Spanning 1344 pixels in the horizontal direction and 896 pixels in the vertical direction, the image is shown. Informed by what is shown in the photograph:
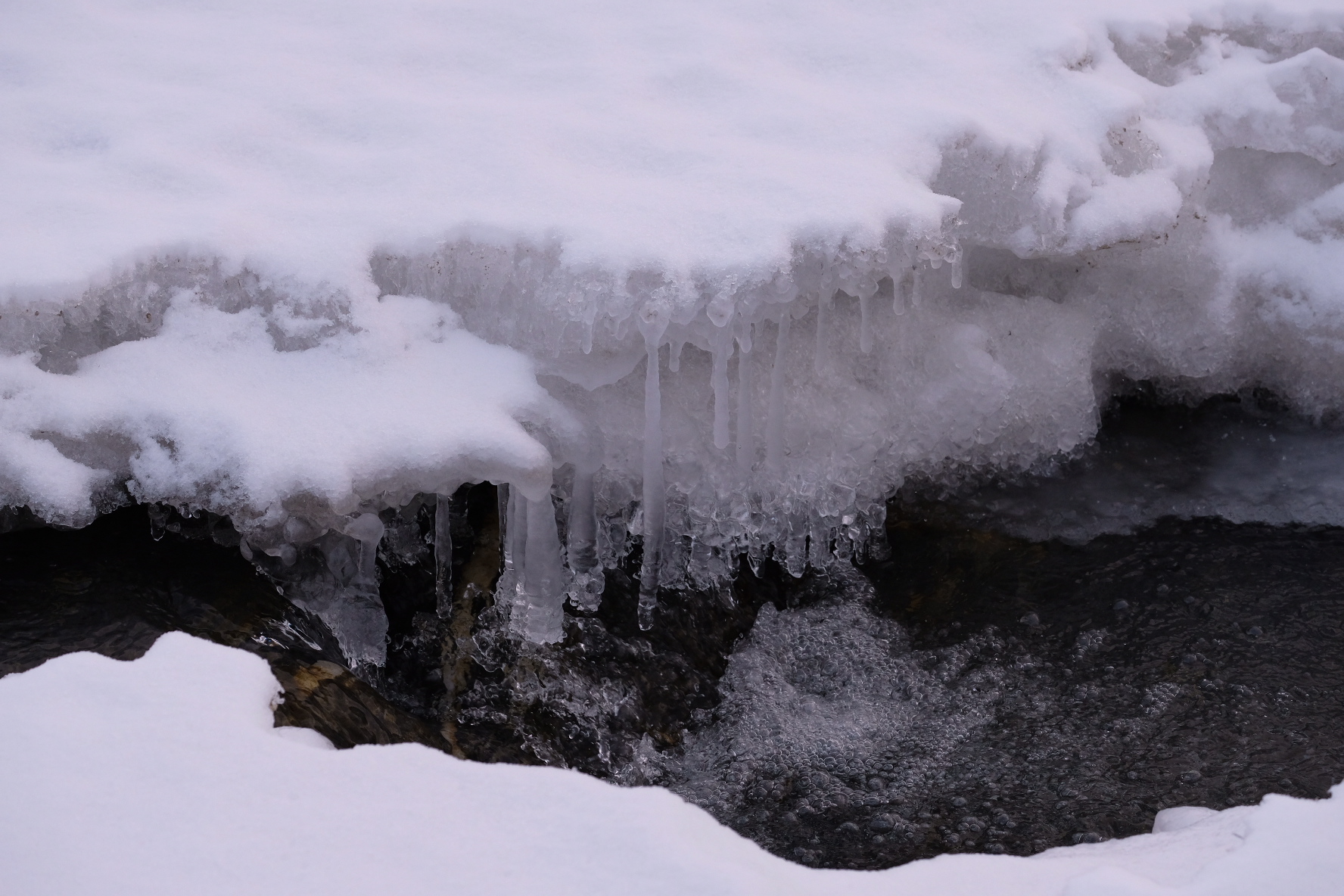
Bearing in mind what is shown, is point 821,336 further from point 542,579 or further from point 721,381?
point 542,579

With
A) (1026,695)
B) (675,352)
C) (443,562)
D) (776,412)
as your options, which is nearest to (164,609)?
(443,562)

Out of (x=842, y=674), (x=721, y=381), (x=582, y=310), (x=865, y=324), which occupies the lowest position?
(x=842, y=674)

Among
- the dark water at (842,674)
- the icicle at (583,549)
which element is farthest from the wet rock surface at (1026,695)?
the icicle at (583,549)

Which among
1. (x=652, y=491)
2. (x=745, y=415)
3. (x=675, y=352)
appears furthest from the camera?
(x=745, y=415)

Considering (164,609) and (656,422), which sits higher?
(656,422)

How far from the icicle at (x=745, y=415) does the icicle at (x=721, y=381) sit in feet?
0.23

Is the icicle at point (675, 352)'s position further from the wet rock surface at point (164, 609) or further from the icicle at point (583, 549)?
the wet rock surface at point (164, 609)

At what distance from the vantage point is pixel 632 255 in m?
3.39

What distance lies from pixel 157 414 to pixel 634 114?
192 cm

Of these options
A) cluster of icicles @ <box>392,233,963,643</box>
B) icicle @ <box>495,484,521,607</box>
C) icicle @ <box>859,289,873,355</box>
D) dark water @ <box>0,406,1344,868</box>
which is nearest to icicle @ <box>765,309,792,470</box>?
cluster of icicles @ <box>392,233,963,643</box>

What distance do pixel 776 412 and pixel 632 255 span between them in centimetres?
77

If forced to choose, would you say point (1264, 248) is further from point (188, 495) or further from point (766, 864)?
point (188, 495)

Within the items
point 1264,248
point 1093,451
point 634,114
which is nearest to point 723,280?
point 634,114

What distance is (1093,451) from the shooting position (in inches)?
196
